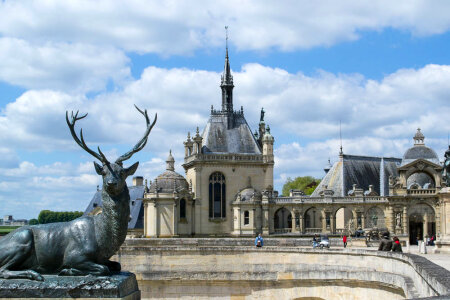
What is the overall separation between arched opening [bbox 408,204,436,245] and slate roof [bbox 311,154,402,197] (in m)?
9.73

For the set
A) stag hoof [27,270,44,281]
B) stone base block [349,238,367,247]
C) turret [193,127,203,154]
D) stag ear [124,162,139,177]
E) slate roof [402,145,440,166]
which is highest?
turret [193,127,203,154]

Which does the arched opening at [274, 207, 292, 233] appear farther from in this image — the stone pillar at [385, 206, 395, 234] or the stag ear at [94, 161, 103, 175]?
the stag ear at [94, 161, 103, 175]

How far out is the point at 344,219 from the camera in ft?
216

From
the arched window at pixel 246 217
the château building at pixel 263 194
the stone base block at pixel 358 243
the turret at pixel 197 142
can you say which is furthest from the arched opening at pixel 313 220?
the stone base block at pixel 358 243

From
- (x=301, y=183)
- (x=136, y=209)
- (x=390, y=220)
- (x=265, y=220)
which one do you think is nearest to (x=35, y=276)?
(x=390, y=220)

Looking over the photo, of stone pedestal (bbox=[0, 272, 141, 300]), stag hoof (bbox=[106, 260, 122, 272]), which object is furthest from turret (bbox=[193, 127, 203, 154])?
stone pedestal (bbox=[0, 272, 141, 300])

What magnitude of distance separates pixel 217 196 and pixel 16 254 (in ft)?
188

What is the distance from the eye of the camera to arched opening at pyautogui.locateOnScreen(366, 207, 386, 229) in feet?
203

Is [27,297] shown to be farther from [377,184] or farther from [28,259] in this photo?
[377,184]

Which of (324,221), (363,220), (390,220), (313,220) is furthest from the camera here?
(313,220)

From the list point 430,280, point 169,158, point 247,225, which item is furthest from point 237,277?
point 169,158

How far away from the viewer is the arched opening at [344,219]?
203 ft

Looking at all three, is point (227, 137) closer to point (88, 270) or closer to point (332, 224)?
point (332, 224)

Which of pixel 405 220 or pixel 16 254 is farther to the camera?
pixel 405 220
